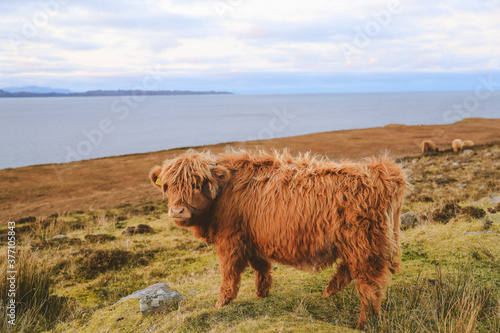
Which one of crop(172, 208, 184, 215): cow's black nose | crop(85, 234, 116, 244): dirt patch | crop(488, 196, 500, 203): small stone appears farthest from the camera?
crop(85, 234, 116, 244): dirt patch

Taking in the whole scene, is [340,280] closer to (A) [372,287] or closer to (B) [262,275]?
(A) [372,287]

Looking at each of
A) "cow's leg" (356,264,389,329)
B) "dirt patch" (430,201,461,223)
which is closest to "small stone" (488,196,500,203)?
"dirt patch" (430,201,461,223)

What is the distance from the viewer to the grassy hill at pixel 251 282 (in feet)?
11.8

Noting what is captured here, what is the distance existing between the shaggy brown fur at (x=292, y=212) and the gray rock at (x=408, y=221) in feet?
10.0

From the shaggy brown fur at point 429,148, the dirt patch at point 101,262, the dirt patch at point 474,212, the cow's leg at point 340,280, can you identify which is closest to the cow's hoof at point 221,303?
the cow's leg at point 340,280

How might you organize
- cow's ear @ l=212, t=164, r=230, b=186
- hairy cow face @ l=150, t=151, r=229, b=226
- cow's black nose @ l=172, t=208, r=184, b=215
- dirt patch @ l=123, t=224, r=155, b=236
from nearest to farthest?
cow's black nose @ l=172, t=208, r=184, b=215
hairy cow face @ l=150, t=151, r=229, b=226
cow's ear @ l=212, t=164, r=230, b=186
dirt patch @ l=123, t=224, r=155, b=236

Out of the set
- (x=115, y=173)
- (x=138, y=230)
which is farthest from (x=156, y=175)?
(x=115, y=173)

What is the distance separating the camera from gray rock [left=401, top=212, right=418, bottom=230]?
6.85 meters

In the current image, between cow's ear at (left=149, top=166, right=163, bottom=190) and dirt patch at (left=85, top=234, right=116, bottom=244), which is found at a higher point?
cow's ear at (left=149, top=166, right=163, bottom=190)

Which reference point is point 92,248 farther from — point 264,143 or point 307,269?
point 264,143

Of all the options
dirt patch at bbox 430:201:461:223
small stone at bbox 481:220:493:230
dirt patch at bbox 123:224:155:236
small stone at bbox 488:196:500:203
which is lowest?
dirt patch at bbox 123:224:155:236

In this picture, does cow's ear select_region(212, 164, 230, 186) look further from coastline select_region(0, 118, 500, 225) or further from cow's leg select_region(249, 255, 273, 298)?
coastline select_region(0, 118, 500, 225)

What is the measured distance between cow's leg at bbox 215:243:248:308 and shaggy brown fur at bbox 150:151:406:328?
1 cm

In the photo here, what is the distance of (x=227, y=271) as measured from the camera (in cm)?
431
